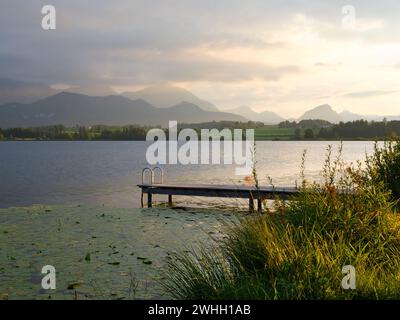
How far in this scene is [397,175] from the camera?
37.9 ft

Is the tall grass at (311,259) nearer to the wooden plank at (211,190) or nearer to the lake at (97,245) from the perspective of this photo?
the lake at (97,245)

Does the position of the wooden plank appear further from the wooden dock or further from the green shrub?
the green shrub

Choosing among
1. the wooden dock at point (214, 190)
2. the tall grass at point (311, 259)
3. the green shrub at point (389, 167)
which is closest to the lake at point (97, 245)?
the wooden dock at point (214, 190)

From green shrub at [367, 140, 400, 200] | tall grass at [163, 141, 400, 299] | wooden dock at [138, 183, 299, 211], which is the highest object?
green shrub at [367, 140, 400, 200]

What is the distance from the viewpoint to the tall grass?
5.50m

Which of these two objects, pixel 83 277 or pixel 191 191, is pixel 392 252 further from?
pixel 191 191

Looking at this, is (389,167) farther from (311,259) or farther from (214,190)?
(214,190)

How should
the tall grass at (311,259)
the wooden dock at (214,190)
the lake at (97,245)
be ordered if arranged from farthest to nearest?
the wooden dock at (214,190)
the lake at (97,245)
the tall grass at (311,259)

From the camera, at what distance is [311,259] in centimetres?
592

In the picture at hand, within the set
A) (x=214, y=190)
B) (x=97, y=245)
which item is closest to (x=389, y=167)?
(x=97, y=245)

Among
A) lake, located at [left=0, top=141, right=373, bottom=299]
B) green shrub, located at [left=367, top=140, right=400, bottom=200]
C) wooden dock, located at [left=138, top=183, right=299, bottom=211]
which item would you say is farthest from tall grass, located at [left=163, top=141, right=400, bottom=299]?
wooden dock, located at [left=138, top=183, right=299, bottom=211]

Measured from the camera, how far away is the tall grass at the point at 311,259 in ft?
18.1

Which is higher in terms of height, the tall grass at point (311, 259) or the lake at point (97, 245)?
the tall grass at point (311, 259)
